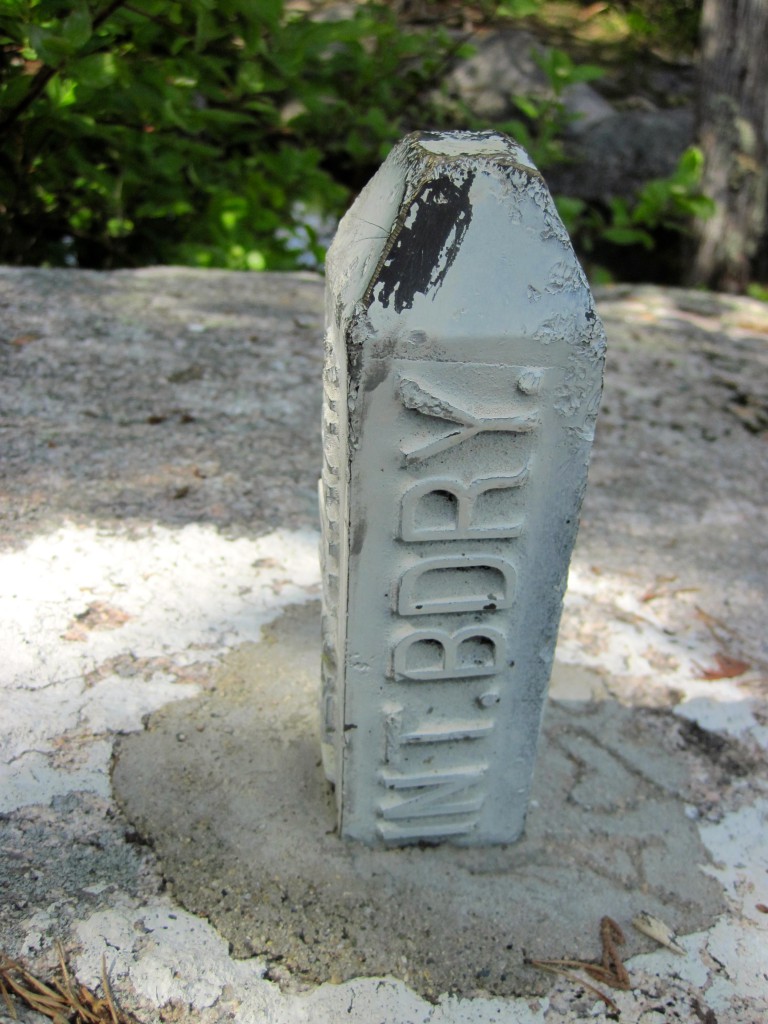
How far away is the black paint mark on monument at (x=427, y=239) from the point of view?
1223mm

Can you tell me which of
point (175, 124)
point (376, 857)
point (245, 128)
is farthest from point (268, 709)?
point (245, 128)

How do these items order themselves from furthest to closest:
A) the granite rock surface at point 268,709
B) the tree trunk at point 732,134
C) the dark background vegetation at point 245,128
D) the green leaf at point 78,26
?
1. the tree trunk at point 732,134
2. the dark background vegetation at point 245,128
3. the green leaf at point 78,26
4. the granite rock surface at point 268,709

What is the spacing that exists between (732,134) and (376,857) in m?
4.36

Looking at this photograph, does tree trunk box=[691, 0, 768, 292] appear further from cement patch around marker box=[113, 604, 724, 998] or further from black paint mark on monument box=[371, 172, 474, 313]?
black paint mark on monument box=[371, 172, 474, 313]

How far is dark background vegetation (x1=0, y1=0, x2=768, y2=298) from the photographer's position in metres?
2.80

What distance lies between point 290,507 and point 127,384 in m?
0.74

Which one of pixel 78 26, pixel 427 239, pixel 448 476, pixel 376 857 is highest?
pixel 78 26

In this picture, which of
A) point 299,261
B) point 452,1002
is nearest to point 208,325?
point 299,261

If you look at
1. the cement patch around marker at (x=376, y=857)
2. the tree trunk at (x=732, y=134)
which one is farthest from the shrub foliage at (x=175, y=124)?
the cement patch around marker at (x=376, y=857)

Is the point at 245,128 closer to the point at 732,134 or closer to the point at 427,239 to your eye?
the point at 732,134

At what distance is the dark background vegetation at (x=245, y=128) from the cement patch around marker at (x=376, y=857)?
182cm

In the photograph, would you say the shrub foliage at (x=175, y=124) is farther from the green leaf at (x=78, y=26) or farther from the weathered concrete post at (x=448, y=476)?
the weathered concrete post at (x=448, y=476)

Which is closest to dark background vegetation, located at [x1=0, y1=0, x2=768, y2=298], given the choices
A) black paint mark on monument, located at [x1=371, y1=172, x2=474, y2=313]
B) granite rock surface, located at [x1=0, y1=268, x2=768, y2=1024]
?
granite rock surface, located at [x1=0, y1=268, x2=768, y2=1024]

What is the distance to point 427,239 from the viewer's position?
123 centimetres
